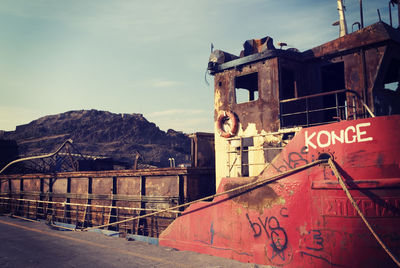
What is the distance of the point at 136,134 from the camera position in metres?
61.7

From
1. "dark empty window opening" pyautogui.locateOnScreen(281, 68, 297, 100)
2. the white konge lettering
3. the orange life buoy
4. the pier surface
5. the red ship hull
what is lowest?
the pier surface

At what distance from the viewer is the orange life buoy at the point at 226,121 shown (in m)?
9.05

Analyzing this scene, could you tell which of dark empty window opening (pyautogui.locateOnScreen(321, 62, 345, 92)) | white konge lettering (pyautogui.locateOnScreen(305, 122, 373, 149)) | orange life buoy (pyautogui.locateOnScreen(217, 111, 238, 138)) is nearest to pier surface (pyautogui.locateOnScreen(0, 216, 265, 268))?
white konge lettering (pyautogui.locateOnScreen(305, 122, 373, 149))

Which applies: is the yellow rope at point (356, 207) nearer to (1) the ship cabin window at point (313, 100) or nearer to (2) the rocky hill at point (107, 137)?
(1) the ship cabin window at point (313, 100)

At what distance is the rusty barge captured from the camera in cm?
566

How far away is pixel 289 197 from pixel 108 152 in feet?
170

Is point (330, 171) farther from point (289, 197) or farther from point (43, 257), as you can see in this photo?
point (43, 257)

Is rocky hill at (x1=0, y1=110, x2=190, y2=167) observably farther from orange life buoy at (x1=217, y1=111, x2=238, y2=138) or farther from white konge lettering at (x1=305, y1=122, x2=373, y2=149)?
white konge lettering at (x1=305, y1=122, x2=373, y2=149)

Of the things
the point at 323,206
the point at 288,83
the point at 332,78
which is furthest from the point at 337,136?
the point at 332,78

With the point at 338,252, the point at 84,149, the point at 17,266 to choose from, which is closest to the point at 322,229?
the point at 338,252

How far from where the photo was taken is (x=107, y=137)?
62250 mm

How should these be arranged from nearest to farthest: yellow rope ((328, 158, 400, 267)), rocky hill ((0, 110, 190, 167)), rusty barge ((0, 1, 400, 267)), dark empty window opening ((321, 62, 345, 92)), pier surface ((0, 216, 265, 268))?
yellow rope ((328, 158, 400, 267)) < rusty barge ((0, 1, 400, 267)) < pier surface ((0, 216, 265, 268)) < dark empty window opening ((321, 62, 345, 92)) < rocky hill ((0, 110, 190, 167))

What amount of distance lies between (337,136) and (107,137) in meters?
60.3

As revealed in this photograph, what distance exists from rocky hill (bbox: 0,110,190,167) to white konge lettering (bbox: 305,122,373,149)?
4469 cm
